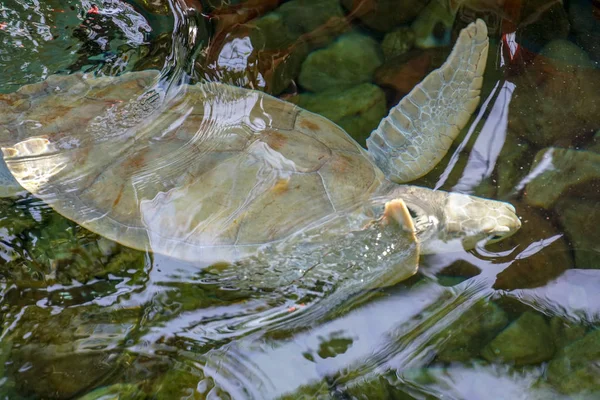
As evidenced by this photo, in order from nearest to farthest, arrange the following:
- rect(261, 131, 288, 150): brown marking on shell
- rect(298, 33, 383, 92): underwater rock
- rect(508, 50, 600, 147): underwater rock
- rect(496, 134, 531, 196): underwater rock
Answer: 1. rect(261, 131, 288, 150): brown marking on shell
2. rect(496, 134, 531, 196): underwater rock
3. rect(508, 50, 600, 147): underwater rock
4. rect(298, 33, 383, 92): underwater rock

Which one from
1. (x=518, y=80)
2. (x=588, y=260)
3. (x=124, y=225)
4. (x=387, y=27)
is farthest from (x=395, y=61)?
(x=124, y=225)

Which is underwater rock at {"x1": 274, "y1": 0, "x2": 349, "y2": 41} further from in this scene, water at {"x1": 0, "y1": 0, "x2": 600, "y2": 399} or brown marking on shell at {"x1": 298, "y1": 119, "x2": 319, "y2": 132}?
brown marking on shell at {"x1": 298, "y1": 119, "x2": 319, "y2": 132}

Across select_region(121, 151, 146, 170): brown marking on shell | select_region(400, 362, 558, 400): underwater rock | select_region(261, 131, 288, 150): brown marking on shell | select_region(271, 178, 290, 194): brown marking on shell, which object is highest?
select_region(261, 131, 288, 150): brown marking on shell

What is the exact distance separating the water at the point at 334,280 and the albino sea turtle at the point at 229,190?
130 millimetres

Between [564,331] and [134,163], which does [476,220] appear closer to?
[564,331]

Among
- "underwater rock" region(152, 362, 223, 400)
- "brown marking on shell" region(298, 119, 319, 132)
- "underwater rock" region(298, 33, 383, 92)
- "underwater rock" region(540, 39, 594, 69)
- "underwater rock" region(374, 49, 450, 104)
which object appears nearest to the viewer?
"underwater rock" region(152, 362, 223, 400)

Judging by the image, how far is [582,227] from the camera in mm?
2691

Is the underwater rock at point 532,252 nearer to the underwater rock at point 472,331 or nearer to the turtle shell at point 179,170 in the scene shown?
the underwater rock at point 472,331

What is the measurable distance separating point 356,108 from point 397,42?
25.5 inches

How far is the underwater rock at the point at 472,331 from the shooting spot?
2289 millimetres

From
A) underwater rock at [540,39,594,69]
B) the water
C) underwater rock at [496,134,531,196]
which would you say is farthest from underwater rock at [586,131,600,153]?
underwater rock at [540,39,594,69]

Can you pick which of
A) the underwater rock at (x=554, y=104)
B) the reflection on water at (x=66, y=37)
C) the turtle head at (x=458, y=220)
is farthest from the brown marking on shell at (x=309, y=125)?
the reflection on water at (x=66, y=37)

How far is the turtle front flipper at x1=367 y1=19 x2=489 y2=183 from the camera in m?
2.95

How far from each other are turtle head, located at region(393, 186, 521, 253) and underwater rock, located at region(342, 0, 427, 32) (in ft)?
4.75
